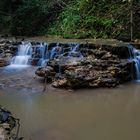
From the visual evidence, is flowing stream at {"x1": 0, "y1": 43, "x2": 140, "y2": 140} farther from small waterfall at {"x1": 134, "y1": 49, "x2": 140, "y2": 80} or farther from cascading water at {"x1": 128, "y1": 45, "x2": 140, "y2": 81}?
cascading water at {"x1": 128, "y1": 45, "x2": 140, "y2": 81}

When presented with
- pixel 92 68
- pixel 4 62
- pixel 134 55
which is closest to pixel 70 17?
pixel 4 62

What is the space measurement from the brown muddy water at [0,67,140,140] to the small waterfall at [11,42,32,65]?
Answer: 104 inches

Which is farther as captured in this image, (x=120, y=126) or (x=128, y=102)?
(x=128, y=102)

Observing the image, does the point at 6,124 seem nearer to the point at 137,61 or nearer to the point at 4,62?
the point at 137,61

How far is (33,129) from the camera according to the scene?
23.8ft

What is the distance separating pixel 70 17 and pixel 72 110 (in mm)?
12176

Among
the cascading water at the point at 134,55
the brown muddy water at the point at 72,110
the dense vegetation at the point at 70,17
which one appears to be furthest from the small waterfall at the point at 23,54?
the cascading water at the point at 134,55

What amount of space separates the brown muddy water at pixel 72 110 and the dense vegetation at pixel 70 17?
277 inches

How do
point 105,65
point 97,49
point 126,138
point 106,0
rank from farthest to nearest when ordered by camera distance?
point 106,0 < point 97,49 < point 105,65 < point 126,138

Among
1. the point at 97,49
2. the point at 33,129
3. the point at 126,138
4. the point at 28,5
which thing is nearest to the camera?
the point at 126,138

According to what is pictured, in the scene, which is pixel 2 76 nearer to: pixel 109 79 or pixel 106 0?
pixel 109 79

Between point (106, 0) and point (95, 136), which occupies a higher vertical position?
point (106, 0)

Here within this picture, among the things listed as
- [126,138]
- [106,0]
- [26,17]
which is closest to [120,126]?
[126,138]

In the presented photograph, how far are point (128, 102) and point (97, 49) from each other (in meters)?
4.44
